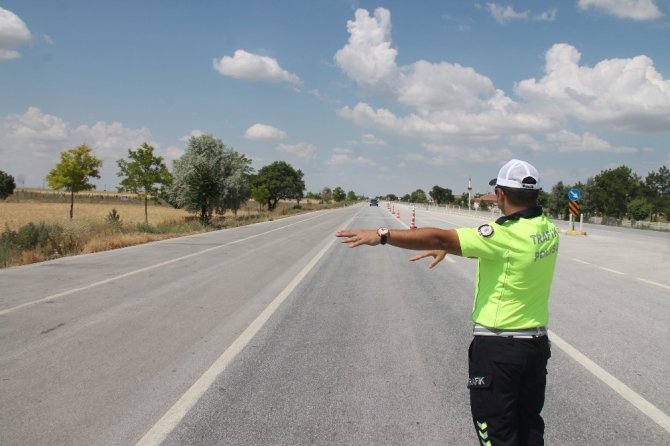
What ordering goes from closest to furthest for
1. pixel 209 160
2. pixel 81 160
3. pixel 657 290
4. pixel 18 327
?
pixel 18 327 < pixel 657 290 < pixel 81 160 < pixel 209 160

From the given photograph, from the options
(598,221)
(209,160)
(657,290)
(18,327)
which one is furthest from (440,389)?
(598,221)

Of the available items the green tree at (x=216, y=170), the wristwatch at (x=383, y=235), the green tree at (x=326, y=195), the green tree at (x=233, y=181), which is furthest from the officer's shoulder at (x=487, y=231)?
the green tree at (x=326, y=195)

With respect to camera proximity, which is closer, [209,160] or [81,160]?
[81,160]

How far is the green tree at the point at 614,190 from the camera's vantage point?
6825cm

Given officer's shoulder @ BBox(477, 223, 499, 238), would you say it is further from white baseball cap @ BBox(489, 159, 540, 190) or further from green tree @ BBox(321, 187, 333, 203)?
green tree @ BBox(321, 187, 333, 203)

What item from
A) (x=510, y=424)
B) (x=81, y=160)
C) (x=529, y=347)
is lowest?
(x=510, y=424)

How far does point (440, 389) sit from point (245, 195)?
4455 centimetres

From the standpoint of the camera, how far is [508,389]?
8.05ft

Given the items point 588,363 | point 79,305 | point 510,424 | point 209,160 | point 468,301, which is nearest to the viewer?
point 510,424

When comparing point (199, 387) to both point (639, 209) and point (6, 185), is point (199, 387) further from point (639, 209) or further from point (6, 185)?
point (6, 185)

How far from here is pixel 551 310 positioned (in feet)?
26.0

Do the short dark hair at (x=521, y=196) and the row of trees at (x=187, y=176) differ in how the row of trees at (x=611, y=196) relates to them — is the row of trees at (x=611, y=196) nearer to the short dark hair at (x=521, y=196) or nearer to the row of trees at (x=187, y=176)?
the row of trees at (x=187, y=176)

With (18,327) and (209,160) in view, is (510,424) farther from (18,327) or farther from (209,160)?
(209,160)

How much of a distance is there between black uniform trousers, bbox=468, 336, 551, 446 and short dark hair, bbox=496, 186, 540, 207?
0.72 m
